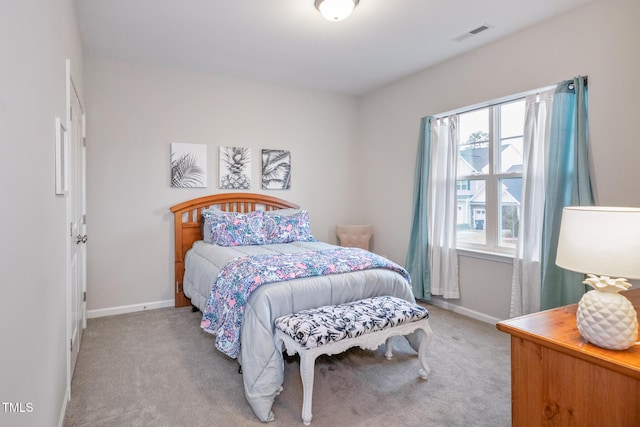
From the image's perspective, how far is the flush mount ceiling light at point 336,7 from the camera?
246cm

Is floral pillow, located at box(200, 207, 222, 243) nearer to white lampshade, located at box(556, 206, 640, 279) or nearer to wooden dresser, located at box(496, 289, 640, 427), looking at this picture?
wooden dresser, located at box(496, 289, 640, 427)

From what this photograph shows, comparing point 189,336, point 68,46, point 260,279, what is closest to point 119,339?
point 189,336

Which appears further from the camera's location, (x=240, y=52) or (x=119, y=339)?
(x=240, y=52)

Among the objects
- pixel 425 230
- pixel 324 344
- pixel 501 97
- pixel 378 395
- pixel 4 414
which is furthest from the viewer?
pixel 425 230

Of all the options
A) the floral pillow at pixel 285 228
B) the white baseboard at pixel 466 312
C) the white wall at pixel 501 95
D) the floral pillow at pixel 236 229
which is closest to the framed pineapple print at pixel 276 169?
the floral pillow at pixel 285 228

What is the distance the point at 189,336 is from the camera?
Answer: 312 centimetres

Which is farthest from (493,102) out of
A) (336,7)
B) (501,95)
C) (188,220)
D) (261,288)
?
(188,220)

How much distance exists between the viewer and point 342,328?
2.04 metres

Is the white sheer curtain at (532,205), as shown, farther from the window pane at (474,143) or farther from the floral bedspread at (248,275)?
the floral bedspread at (248,275)

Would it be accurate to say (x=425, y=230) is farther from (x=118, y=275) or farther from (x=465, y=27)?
(x=118, y=275)

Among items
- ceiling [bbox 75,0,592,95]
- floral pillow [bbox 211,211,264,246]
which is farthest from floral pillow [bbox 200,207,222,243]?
ceiling [bbox 75,0,592,95]

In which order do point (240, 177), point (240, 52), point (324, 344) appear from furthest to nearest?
point (240, 177) → point (240, 52) → point (324, 344)

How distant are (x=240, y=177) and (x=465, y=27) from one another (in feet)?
9.22

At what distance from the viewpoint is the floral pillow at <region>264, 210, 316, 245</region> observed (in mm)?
3853
